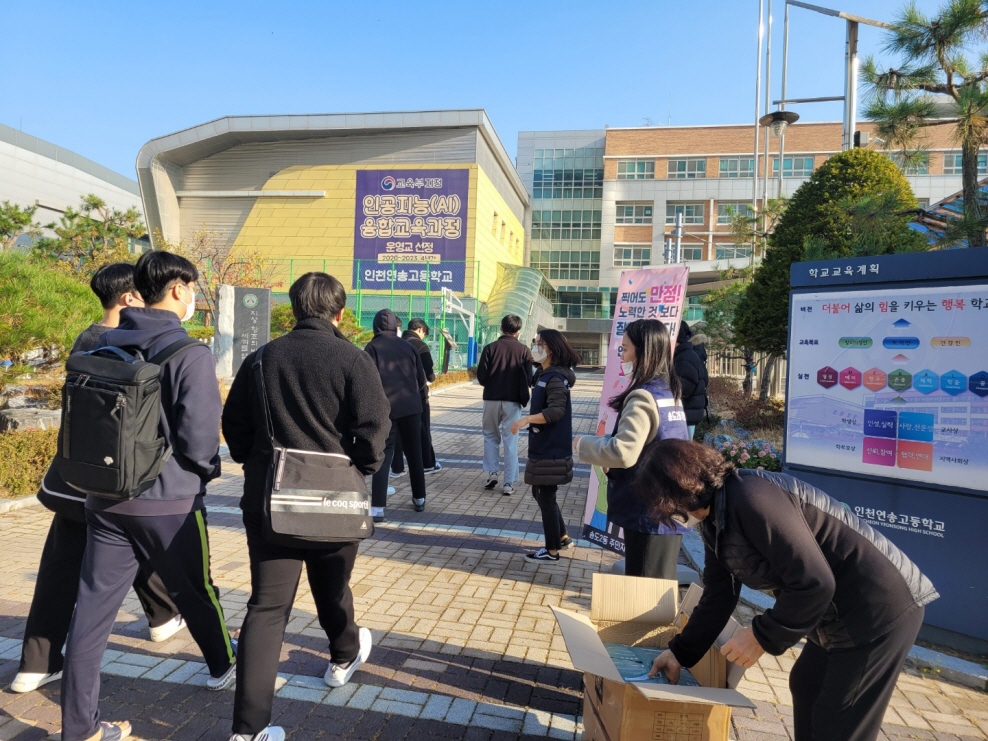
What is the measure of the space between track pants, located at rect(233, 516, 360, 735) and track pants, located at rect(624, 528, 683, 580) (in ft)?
4.67

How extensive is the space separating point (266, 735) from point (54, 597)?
1230mm

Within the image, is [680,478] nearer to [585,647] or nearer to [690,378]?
[585,647]

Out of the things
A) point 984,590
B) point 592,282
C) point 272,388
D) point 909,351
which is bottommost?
point 984,590

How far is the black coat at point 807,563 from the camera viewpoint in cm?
182

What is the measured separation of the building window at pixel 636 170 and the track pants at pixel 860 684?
2115 inches

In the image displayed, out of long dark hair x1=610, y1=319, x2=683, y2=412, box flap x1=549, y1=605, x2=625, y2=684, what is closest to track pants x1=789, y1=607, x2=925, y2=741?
box flap x1=549, y1=605, x2=625, y2=684

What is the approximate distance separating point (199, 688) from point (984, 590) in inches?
153

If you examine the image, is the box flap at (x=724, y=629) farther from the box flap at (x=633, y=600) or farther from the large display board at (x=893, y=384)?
the large display board at (x=893, y=384)

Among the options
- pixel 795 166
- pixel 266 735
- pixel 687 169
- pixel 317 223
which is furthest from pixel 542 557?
pixel 795 166

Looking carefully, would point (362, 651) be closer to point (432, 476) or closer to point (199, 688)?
point (199, 688)

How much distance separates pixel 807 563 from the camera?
5.91 feet

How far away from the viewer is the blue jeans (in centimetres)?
700

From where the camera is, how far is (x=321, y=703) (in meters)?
2.90

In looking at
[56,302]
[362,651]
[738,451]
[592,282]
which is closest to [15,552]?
[56,302]
